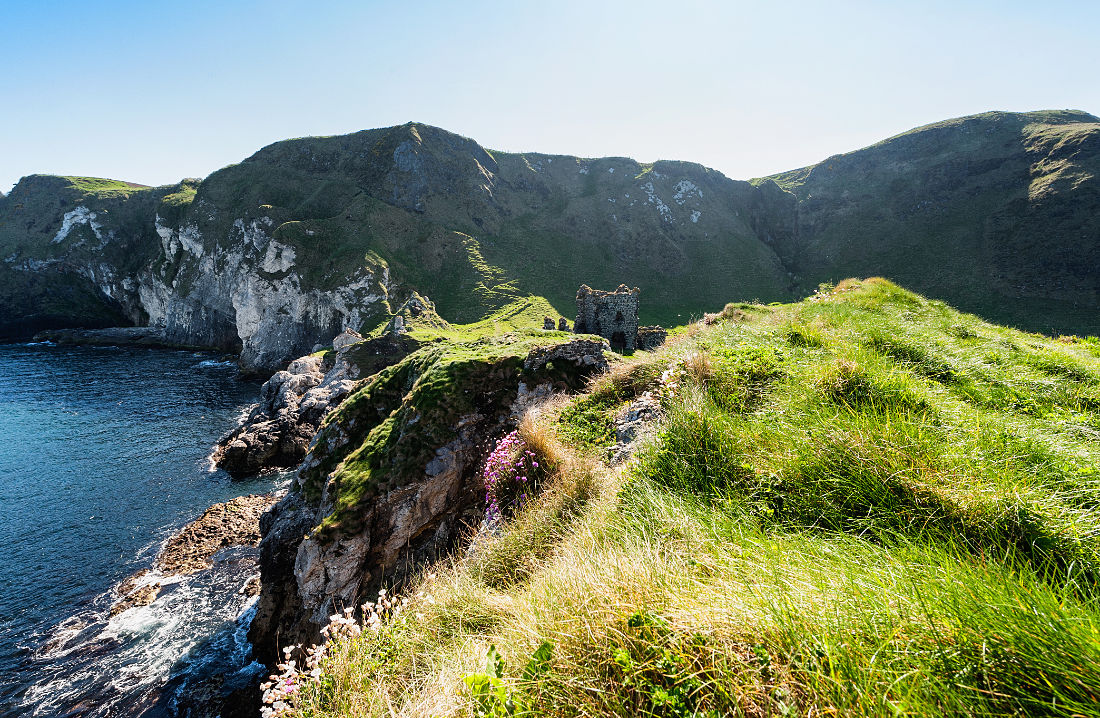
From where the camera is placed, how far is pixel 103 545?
2058 cm

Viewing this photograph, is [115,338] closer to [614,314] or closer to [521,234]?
[521,234]

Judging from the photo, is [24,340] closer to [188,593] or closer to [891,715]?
[188,593]

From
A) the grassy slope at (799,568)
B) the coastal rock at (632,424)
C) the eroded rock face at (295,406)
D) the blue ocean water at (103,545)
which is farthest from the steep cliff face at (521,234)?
the grassy slope at (799,568)

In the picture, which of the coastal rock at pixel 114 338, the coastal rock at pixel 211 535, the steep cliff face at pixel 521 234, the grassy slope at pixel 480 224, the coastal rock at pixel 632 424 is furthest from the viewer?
the coastal rock at pixel 114 338

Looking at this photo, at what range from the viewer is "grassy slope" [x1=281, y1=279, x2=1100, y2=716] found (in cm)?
183

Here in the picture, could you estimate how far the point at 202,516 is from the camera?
889 inches

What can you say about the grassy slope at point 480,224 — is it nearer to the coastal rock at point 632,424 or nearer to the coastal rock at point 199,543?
the coastal rock at point 199,543

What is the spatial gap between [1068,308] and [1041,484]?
79738mm

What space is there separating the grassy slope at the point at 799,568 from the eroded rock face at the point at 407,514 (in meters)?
4.56

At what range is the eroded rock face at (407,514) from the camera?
9.93m

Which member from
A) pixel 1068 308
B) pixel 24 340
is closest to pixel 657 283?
pixel 1068 308

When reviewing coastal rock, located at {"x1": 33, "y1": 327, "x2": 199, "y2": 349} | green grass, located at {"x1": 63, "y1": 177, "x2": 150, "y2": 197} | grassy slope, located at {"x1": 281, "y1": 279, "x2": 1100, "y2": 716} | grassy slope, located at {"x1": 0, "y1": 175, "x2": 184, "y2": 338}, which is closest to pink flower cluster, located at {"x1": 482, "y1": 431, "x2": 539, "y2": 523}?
grassy slope, located at {"x1": 281, "y1": 279, "x2": 1100, "y2": 716}

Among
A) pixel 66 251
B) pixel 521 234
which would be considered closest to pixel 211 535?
pixel 521 234

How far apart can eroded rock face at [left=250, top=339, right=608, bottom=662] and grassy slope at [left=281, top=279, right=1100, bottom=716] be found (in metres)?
4.56
